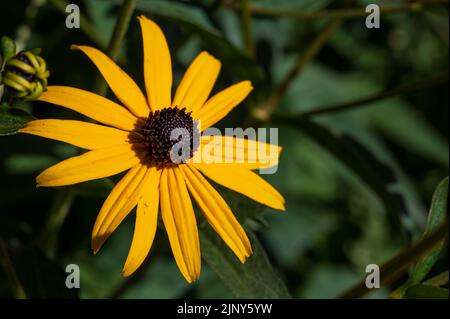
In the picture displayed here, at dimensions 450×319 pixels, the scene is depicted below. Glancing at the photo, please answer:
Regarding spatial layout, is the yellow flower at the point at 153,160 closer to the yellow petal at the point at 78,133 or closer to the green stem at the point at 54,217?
the yellow petal at the point at 78,133

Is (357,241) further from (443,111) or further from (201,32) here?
(201,32)

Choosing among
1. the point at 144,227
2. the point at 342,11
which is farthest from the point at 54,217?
the point at 342,11

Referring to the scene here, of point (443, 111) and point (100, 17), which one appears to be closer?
point (100, 17)

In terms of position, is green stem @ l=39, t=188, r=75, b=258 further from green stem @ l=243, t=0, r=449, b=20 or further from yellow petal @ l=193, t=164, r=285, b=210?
green stem @ l=243, t=0, r=449, b=20

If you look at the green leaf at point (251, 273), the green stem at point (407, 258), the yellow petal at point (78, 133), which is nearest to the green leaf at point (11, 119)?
the yellow petal at point (78, 133)

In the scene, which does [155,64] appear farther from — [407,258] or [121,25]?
[407,258]
